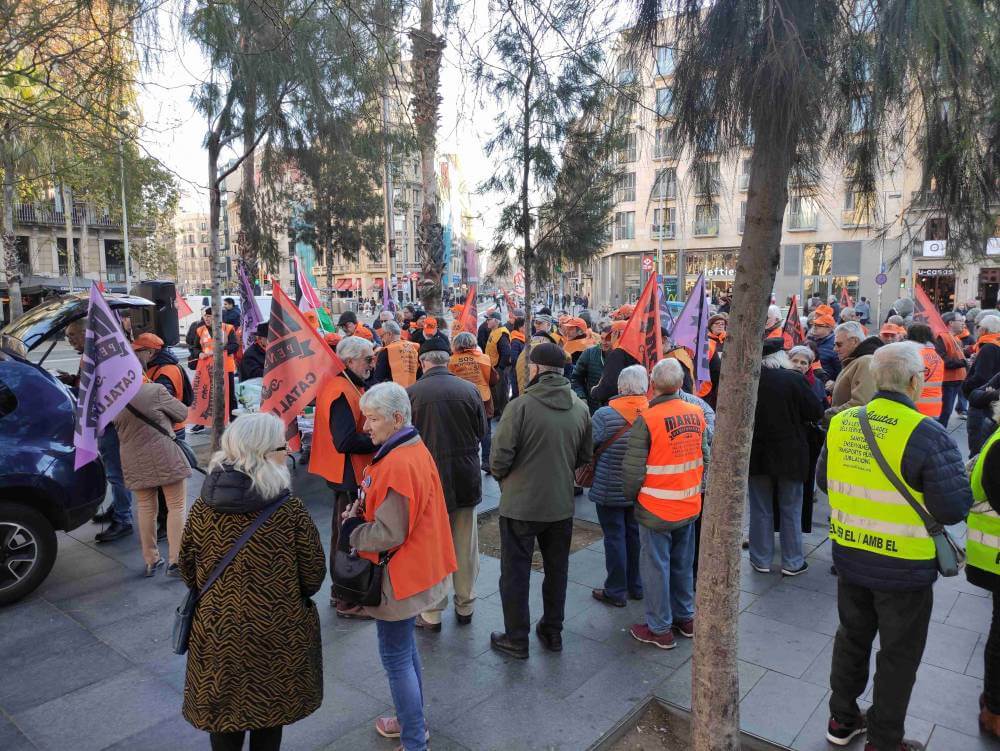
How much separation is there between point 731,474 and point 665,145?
1380 mm

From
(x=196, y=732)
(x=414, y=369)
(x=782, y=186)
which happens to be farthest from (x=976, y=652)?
(x=414, y=369)

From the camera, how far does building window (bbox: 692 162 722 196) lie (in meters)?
2.57

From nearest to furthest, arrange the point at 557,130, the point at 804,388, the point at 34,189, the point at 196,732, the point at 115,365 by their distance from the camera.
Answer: the point at 196,732 → the point at 115,365 → the point at 804,388 → the point at 557,130 → the point at 34,189

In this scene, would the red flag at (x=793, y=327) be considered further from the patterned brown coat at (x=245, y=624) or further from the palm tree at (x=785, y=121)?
the patterned brown coat at (x=245, y=624)

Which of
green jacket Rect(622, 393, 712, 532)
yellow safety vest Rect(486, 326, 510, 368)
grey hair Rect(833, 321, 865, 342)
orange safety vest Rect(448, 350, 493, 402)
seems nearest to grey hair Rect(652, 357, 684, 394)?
green jacket Rect(622, 393, 712, 532)

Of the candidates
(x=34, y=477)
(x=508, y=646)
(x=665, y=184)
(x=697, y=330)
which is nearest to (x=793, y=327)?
(x=697, y=330)

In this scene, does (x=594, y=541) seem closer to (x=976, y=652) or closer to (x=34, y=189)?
(x=976, y=652)

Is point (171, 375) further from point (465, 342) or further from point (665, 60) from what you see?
point (665, 60)

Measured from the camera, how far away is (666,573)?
14.2 ft

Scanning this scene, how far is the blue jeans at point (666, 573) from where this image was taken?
4336 mm

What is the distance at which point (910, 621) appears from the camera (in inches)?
122

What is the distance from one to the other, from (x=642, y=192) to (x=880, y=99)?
1.11 m

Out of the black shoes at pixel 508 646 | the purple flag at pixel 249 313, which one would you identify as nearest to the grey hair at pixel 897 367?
the black shoes at pixel 508 646

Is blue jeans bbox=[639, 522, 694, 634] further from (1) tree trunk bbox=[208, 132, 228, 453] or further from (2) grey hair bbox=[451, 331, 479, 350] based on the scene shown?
(1) tree trunk bbox=[208, 132, 228, 453]
